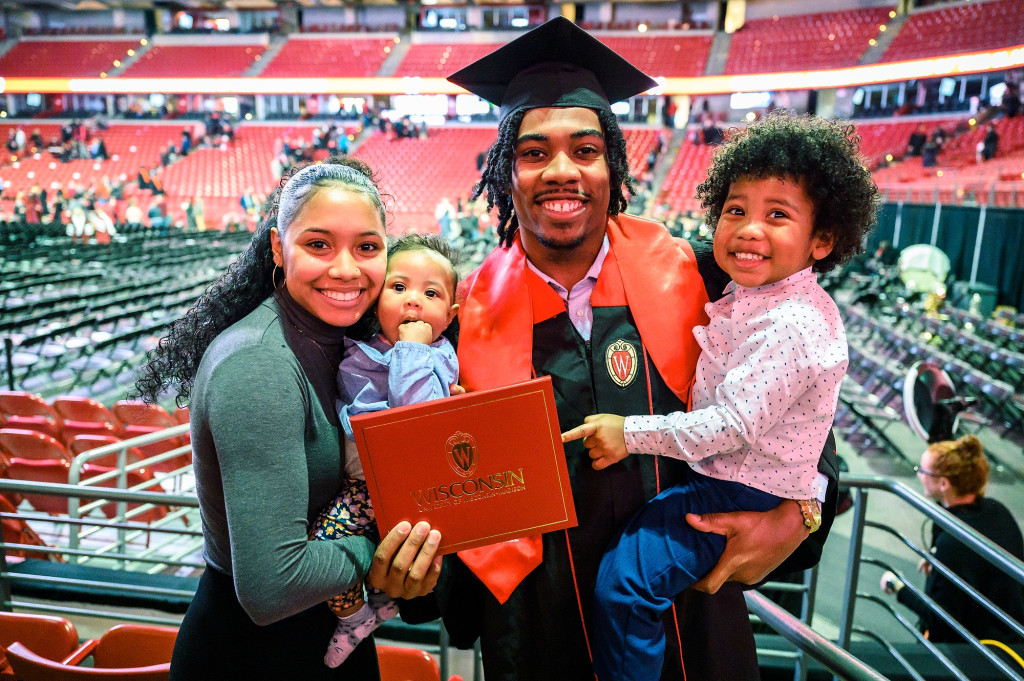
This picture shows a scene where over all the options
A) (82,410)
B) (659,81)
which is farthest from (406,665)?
(659,81)

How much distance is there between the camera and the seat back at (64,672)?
61.1 inches

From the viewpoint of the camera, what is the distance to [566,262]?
1.57 m

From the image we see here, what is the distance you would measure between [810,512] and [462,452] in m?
0.81

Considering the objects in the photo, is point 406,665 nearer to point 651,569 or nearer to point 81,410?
point 651,569

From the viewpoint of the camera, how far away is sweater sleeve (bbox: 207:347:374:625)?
1.10m

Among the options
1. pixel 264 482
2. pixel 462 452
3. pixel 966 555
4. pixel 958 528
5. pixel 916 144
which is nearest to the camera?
pixel 264 482

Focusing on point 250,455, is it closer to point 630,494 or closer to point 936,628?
point 630,494

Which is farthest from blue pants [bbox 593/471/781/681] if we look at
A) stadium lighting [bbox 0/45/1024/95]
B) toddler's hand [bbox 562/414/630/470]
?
stadium lighting [bbox 0/45/1024/95]

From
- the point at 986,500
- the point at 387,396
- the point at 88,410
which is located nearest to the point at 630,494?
the point at 387,396

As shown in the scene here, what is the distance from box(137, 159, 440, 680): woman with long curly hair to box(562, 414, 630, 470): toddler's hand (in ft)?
1.20

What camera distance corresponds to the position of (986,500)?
9.75ft

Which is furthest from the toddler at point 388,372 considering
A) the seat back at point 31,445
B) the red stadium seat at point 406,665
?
the seat back at point 31,445

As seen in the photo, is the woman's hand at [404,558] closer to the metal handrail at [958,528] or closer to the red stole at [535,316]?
the red stole at [535,316]

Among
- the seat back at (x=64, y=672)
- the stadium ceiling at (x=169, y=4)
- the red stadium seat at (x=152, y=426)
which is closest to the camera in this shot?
the seat back at (x=64, y=672)
